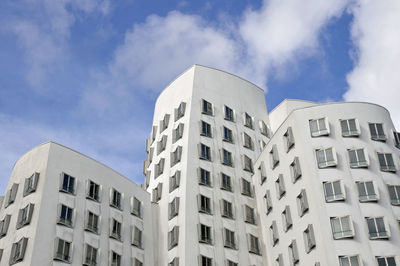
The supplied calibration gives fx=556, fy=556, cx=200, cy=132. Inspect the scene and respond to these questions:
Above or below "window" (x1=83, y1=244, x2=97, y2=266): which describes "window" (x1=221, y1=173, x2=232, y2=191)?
above

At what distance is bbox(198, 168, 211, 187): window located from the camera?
197 ft

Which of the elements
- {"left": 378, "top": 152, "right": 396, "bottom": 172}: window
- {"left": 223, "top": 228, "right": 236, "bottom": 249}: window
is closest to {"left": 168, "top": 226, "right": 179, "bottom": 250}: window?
{"left": 223, "top": 228, "right": 236, "bottom": 249}: window

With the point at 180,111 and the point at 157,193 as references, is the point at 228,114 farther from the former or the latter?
the point at 157,193

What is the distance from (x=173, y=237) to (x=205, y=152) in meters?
11.2

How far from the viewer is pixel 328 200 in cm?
4794

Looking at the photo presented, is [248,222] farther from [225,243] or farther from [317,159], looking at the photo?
[317,159]

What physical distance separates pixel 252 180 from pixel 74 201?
20.5 m

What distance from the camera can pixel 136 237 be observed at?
56.3 meters

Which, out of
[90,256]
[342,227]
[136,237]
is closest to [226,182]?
[136,237]

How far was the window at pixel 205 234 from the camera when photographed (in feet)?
182

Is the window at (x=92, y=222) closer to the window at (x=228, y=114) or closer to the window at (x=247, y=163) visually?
the window at (x=247, y=163)

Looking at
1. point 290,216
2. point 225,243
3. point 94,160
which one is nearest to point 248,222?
point 225,243

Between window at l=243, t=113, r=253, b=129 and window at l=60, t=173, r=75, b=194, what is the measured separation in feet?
77.4

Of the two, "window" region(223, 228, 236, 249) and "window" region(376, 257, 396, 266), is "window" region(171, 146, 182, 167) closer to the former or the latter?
"window" region(223, 228, 236, 249)
